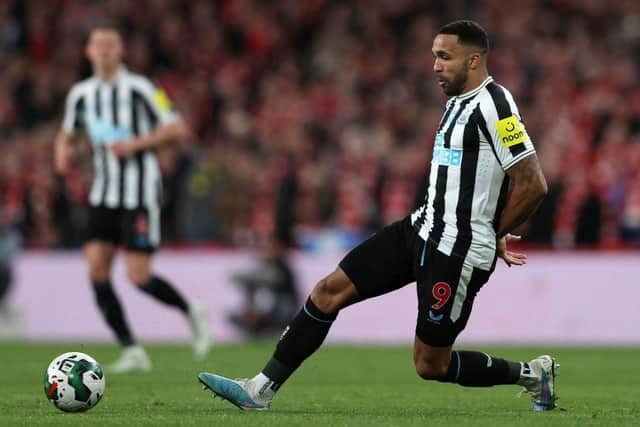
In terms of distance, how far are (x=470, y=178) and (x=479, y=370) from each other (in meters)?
1.05

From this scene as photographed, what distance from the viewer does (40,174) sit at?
56.8 ft

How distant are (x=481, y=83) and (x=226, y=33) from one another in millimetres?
14242

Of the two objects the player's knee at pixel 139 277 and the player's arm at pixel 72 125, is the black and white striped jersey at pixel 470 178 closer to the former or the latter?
the player's knee at pixel 139 277

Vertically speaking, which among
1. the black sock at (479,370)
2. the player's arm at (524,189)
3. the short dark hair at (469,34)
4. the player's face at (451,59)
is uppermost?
the short dark hair at (469,34)

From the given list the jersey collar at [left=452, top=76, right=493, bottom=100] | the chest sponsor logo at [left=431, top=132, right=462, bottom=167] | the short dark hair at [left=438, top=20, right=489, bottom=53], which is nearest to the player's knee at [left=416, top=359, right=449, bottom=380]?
the chest sponsor logo at [left=431, top=132, right=462, bottom=167]

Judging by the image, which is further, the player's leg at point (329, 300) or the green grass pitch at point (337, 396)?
the player's leg at point (329, 300)

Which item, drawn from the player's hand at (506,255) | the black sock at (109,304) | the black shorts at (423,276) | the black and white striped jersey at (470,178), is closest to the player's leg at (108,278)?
the black sock at (109,304)

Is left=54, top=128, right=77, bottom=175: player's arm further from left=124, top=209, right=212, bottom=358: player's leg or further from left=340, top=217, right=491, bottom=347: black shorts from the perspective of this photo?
left=340, top=217, right=491, bottom=347: black shorts

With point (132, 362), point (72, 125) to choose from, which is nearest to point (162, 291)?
point (132, 362)

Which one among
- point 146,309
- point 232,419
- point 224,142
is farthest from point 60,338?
point 232,419

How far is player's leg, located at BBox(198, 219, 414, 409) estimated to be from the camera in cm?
712

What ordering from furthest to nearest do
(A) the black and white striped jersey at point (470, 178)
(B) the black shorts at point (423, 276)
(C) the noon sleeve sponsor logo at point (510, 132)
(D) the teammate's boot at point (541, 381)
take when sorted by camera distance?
(D) the teammate's boot at point (541, 381), (B) the black shorts at point (423, 276), (A) the black and white striped jersey at point (470, 178), (C) the noon sleeve sponsor logo at point (510, 132)

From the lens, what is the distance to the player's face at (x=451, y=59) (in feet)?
22.8

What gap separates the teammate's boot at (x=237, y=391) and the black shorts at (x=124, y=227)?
12.4 feet
